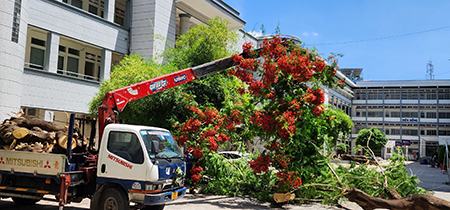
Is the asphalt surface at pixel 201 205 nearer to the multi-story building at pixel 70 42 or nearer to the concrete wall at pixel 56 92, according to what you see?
the multi-story building at pixel 70 42

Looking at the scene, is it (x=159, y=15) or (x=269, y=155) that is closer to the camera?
(x=269, y=155)

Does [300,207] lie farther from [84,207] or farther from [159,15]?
[159,15]

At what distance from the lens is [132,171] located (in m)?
9.30

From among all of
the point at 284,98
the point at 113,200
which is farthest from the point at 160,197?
the point at 284,98

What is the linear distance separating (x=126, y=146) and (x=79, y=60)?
53.6 feet

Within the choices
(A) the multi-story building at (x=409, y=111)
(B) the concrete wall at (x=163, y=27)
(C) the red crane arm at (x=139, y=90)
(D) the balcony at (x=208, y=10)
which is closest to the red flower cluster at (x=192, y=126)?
(C) the red crane arm at (x=139, y=90)

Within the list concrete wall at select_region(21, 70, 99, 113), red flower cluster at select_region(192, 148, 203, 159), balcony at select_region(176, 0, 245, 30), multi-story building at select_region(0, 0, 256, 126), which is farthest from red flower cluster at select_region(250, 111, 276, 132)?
balcony at select_region(176, 0, 245, 30)

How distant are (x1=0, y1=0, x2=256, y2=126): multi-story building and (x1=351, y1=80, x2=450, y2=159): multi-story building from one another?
59.1 metres

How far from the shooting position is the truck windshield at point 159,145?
31.3ft

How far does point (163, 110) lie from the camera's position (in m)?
17.3

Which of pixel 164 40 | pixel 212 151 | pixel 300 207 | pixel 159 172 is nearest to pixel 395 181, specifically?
pixel 300 207

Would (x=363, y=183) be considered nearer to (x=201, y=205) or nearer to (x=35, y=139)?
(x=201, y=205)

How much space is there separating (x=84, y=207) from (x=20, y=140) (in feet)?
8.03

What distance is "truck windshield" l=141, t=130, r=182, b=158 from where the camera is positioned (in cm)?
955
